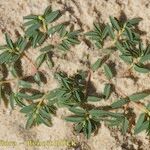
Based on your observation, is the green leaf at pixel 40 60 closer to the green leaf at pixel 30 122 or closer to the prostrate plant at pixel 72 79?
the prostrate plant at pixel 72 79

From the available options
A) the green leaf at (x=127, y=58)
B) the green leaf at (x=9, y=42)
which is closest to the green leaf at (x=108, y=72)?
the green leaf at (x=127, y=58)

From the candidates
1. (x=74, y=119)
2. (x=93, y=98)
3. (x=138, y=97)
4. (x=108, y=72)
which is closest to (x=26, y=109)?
(x=74, y=119)

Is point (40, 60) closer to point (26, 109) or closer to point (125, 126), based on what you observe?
point (26, 109)

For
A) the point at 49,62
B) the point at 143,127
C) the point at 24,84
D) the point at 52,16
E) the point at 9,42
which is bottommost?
the point at 143,127

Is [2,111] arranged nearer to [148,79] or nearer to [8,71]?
[8,71]

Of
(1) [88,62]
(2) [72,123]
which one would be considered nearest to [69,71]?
(1) [88,62]

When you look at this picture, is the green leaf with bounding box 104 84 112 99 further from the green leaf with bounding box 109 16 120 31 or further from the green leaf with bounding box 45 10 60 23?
the green leaf with bounding box 45 10 60 23
